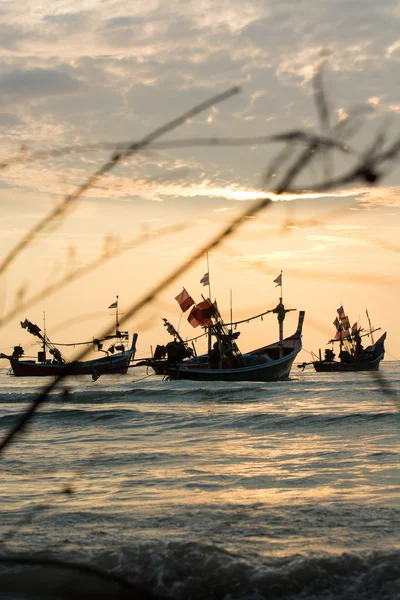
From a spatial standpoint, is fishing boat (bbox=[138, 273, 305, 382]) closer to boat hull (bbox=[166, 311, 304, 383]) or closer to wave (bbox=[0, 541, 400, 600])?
boat hull (bbox=[166, 311, 304, 383])

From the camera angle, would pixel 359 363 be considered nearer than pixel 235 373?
No

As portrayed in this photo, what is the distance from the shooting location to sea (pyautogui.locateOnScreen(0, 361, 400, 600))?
5.05 metres

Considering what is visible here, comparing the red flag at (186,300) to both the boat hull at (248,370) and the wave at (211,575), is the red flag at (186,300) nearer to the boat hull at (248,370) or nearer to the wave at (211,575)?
the boat hull at (248,370)

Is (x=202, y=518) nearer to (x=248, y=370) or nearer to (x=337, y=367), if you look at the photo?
(x=248, y=370)

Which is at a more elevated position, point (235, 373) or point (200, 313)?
point (200, 313)

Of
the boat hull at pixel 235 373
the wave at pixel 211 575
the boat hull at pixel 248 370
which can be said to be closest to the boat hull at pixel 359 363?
the boat hull at pixel 248 370

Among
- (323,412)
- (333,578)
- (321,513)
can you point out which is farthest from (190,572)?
(323,412)

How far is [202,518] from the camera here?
23.1 ft

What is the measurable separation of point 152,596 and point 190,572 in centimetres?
50

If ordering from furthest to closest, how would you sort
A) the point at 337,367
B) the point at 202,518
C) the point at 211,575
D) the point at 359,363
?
the point at 337,367 < the point at 359,363 < the point at 202,518 < the point at 211,575

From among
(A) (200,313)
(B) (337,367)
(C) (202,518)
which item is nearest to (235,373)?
(A) (200,313)

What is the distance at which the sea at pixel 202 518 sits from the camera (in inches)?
199

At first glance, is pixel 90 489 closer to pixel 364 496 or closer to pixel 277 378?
pixel 364 496

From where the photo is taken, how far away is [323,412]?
22891 millimetres
